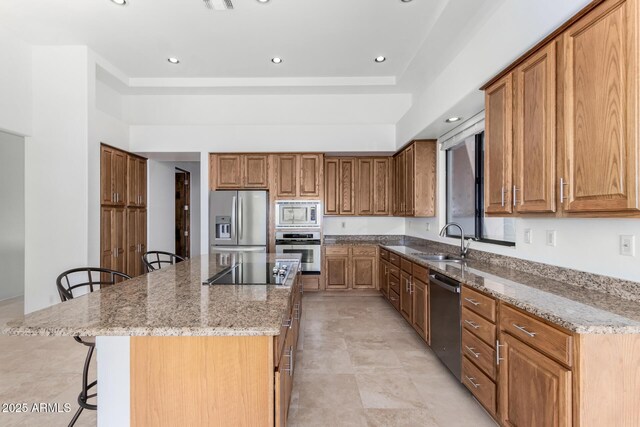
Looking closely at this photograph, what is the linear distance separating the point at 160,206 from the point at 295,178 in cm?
255

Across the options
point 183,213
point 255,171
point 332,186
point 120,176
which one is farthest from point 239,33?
point 183,213

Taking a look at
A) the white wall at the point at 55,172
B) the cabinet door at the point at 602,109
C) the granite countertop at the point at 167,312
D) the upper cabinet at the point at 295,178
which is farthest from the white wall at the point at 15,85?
the cabinet door at the point at 602,109

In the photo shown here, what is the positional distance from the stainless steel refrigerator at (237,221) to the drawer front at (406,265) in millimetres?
2057

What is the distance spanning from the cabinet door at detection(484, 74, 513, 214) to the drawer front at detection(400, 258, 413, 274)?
118cm

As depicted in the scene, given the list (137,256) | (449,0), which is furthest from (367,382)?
(137,256)

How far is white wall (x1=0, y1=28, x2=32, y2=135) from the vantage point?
346cm

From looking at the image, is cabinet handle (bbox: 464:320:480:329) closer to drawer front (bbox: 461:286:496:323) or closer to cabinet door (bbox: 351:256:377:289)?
drawer front (bbox: 461:286:496:323)

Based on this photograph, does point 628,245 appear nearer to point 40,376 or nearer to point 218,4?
point 218,4

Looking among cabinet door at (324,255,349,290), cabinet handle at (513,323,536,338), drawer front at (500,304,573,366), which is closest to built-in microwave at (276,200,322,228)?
Result: cabinet door at (324,255,349,290)

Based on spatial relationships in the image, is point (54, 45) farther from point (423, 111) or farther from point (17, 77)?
point (423, 111)

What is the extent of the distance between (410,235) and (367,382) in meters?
3.12

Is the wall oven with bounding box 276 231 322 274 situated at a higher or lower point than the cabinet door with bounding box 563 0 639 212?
lower

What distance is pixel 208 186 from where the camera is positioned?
4.86 meters

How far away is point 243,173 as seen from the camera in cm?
489
